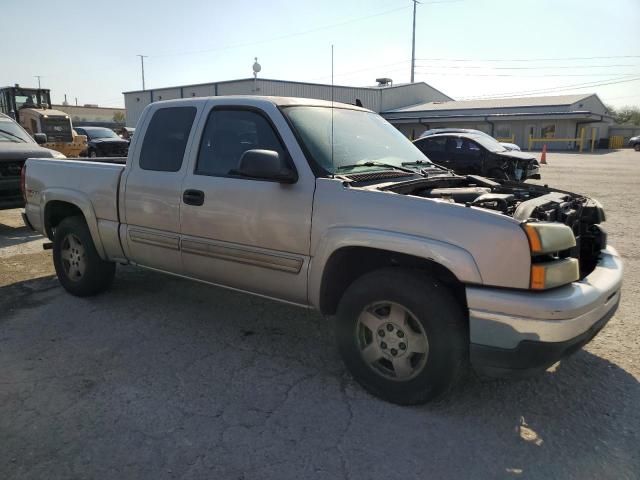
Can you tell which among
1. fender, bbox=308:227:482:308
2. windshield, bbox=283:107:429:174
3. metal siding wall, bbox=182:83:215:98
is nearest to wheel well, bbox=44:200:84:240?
windshield, bbox=283:107:429:174

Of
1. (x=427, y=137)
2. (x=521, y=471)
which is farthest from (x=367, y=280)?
(x=427, y=137)

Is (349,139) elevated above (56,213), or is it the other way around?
(349,139)

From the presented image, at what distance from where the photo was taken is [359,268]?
3.52 meters

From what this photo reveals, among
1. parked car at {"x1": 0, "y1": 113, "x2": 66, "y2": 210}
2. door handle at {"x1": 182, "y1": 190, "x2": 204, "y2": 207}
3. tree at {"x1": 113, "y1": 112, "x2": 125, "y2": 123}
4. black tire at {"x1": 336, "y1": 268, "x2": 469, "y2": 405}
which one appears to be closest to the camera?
black tire at {"x1": 336, "y1": 268, "x2": 469, "y2": 405}

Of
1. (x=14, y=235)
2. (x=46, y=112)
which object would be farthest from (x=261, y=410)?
(x=46, y=112)

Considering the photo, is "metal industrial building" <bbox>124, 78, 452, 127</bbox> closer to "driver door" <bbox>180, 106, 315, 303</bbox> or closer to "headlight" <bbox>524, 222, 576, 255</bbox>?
"driver door" <bbox>180, 106, 315, 303</bbox>

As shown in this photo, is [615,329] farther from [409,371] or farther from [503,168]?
[503,168]

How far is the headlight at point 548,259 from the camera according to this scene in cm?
271

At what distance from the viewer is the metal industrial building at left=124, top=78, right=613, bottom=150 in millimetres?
40344

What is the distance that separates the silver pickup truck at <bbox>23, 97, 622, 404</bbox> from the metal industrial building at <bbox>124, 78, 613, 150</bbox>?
33219 mm

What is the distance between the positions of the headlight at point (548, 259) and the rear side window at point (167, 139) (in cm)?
277

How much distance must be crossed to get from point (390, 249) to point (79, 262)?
3.53 m

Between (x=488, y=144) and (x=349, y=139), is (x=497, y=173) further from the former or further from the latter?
(x=349, y=139)

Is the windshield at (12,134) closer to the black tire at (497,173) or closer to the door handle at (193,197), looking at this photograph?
the door handle at (193,197)
